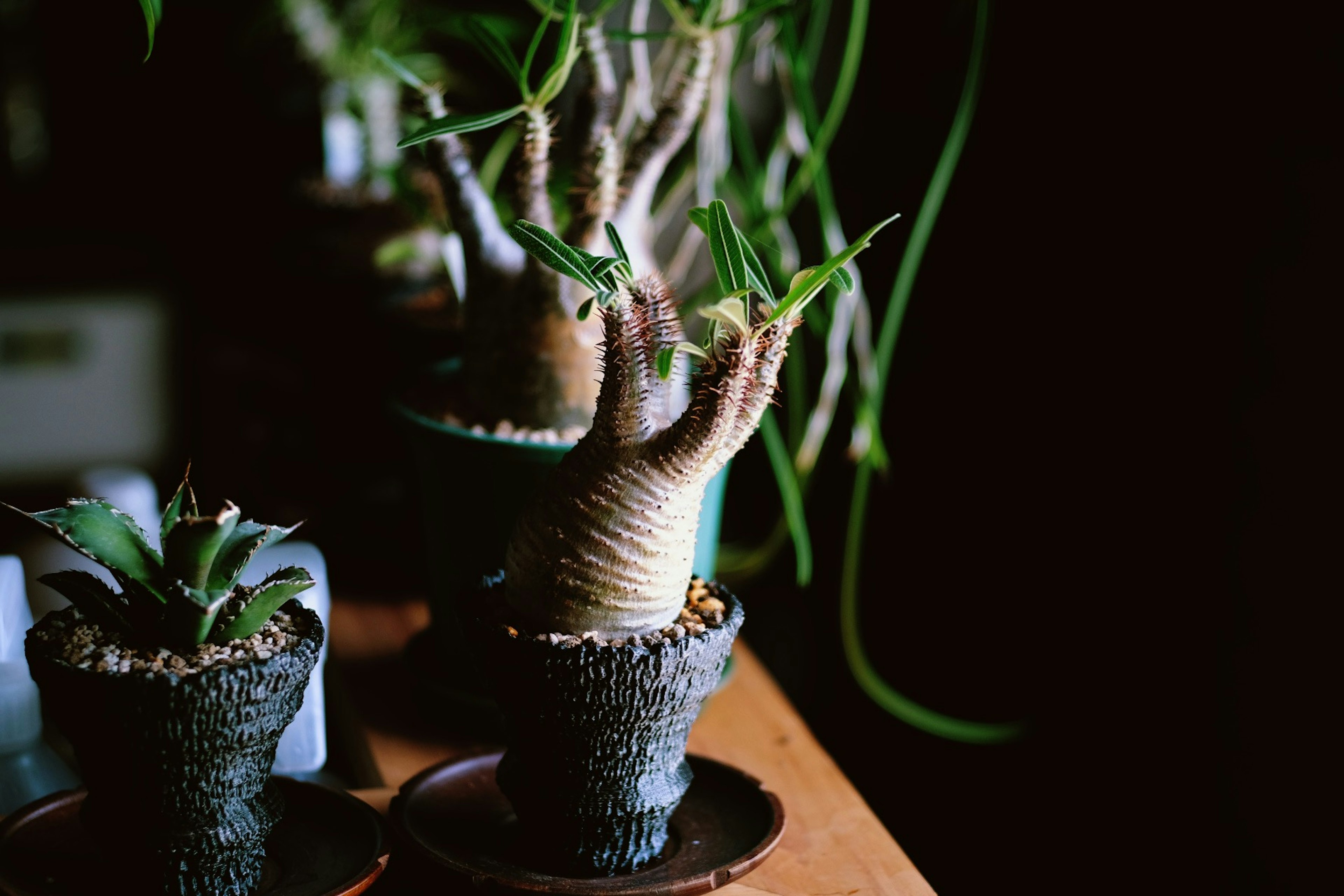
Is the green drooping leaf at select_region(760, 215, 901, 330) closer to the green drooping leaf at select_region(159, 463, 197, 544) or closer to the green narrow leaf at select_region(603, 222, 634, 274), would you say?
the green narrow leaf at select_region(603, 222, 634, 274)

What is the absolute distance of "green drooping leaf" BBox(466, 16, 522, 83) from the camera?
693 mm

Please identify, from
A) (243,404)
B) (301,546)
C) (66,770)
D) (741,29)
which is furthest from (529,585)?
(243,404)

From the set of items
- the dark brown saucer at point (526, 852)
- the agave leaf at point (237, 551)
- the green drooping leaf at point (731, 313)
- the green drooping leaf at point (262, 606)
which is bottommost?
the dark brown saucer at point (526, 852)

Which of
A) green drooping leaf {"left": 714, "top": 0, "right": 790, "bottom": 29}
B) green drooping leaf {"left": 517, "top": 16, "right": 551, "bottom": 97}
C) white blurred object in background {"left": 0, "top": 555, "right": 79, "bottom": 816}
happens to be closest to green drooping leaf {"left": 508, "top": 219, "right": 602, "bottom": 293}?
green drooping leaf {"left": 517, "top": 16, "right": 551, "bottom": 97}

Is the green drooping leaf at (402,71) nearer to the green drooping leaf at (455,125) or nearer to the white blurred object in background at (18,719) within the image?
the green drooping leaf at (455,125)

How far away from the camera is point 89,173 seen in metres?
2.27

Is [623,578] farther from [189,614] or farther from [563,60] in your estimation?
[563,60]

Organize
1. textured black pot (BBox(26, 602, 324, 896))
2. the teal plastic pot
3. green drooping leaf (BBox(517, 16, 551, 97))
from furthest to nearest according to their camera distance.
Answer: the teal plastic pot < green drooping leaf (BBox(517, 16, 551, 97)) < textured black pot (BBox(26, 602, 324, 896))

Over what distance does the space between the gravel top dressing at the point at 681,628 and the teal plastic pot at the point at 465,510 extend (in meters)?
0.11

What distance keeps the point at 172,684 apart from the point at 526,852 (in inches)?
8.3

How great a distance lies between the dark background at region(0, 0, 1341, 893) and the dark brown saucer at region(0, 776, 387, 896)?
1.34 ft

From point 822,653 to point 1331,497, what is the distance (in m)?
0.77

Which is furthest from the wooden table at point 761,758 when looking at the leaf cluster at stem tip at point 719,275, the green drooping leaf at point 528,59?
the green drooping leaf at point 528,59

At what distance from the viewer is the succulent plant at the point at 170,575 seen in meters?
0.54
